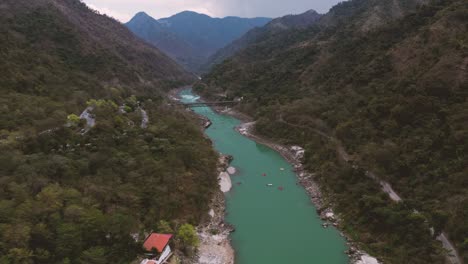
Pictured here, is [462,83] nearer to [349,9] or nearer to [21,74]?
[21,74]

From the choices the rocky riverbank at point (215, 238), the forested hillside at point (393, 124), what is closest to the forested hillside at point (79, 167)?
the rocky riverbank at point (215, 238)

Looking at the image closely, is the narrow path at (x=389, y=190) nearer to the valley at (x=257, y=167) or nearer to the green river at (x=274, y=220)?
the valley at (x=257, y=167)

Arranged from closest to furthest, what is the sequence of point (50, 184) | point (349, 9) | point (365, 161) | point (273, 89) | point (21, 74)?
point (50, 184) < point (365, 161) < point (21, 74) < point (273, 89) < point (349, 9)

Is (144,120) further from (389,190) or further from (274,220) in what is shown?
(389,190)

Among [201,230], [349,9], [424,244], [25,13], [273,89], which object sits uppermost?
[349,9]

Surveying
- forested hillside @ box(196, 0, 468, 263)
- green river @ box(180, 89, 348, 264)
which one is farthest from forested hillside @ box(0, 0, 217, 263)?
forested hillside @ box(196, 0, 468, 263)

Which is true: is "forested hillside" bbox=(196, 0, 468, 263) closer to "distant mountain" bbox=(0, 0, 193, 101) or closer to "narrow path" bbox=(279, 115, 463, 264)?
"narrow path" bbox=(279, 115, 463, 264)

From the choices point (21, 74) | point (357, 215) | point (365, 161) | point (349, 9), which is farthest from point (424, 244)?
point (349, 9)
